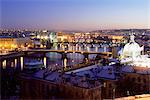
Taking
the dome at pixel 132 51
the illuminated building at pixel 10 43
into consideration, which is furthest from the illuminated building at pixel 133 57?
the illuminated building at pixel 10 43

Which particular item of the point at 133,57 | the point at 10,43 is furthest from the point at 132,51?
the point at 10,43

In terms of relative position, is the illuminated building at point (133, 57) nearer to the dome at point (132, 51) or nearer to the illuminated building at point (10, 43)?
the dome at point (132, 51)

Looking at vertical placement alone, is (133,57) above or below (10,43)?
above

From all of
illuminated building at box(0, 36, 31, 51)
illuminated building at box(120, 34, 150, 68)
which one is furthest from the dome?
illuminated building at box(0, 36, 31, 51)

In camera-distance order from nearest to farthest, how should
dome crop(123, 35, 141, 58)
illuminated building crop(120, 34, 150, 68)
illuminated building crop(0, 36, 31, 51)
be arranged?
illuminated building crop(120, 34, 150, 68) < dome crop(123, 35, 141, 58) < illuminated building crop(0, 36, 31, 51)

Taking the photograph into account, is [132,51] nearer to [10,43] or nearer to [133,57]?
[133,57]

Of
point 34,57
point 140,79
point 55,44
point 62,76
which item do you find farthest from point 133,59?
point 55,44

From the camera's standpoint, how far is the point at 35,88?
5.77m

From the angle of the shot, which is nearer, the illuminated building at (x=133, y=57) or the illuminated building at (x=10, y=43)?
the illuminated building at (x=133, y=57)

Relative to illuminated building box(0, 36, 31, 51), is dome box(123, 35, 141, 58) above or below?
above

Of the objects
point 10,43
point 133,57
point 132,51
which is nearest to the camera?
point 133,57

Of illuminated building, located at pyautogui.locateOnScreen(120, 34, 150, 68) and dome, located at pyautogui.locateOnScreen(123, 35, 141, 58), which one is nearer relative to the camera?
illuminated building, located at pyautogui.locateOnScreen(120, 34, 150, 68)

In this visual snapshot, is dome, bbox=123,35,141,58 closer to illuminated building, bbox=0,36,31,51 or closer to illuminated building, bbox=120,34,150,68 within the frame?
illuminated building, bbox=120,34,150,68

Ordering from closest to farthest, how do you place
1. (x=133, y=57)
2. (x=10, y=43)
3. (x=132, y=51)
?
(x=133, y=57) → (x=132, y=51) → (x=10, y=43)
